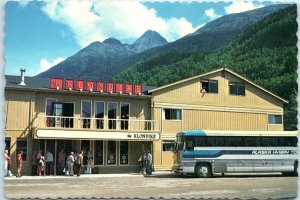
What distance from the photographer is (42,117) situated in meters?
23.0

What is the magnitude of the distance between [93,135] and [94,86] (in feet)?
9.16

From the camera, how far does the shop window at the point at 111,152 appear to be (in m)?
24.9

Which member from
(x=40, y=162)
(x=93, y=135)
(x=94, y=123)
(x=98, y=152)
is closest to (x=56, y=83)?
(x=94, y=123)

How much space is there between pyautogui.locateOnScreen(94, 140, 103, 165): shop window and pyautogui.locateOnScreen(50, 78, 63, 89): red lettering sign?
3791 millimetres

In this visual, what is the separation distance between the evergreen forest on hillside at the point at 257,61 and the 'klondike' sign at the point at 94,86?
223 inches

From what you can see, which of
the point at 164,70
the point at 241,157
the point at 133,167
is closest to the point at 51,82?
the point at 133,167

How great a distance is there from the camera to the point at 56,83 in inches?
925

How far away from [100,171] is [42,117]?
4331 mm

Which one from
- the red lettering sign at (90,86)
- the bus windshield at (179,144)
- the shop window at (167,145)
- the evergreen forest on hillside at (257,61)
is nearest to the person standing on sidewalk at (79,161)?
the red lettering sign at (90,86)

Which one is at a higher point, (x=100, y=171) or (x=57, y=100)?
(x=57, y=100)

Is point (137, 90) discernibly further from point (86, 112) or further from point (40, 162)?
point (40, 162)

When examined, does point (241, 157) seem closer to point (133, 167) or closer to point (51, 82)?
point (133, 167)

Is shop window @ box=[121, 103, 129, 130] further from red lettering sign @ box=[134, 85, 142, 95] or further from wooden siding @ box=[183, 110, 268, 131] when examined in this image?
wooden siding @ box=[183, 110, 268, 131]

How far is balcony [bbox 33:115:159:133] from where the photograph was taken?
2295 cm
